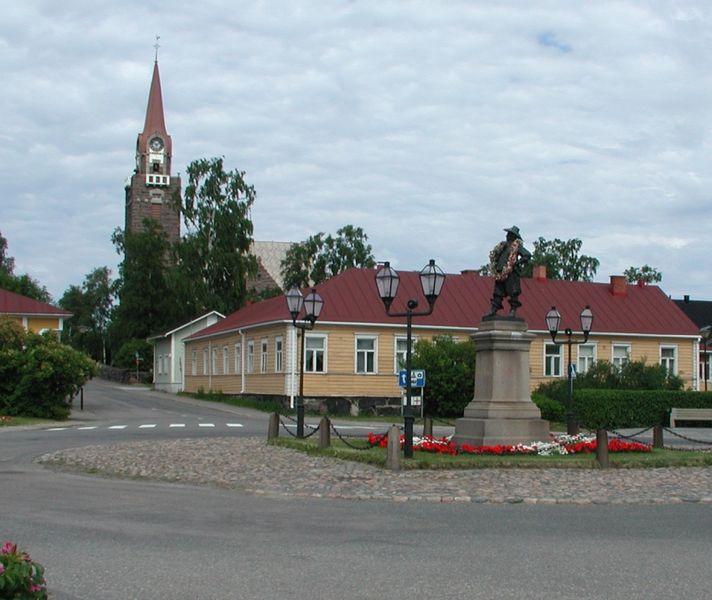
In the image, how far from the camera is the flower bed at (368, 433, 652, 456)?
61.9 feet

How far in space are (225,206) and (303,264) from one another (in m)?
10.1

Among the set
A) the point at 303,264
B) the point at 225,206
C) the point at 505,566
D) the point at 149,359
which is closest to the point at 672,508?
the point at 505,566

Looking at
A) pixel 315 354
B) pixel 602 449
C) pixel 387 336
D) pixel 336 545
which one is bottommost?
pixel 336 545

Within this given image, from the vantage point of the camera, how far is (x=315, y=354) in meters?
43.6

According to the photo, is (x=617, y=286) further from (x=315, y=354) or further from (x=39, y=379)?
(x=39, y=379)

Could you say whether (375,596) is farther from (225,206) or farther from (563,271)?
(563,271)

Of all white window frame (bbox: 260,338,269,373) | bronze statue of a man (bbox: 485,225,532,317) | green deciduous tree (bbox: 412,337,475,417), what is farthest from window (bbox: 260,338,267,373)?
bronze statue of a man (bbox: 485,225,532,317)

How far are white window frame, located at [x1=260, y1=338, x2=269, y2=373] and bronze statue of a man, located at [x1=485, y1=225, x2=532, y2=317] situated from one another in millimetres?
26298

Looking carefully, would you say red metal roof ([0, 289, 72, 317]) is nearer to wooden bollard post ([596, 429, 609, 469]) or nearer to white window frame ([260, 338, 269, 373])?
white window frame ([260, 338, 269, 373])

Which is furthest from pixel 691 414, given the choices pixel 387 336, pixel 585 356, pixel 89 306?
pixel 89 306

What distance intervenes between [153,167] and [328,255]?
1358 inches

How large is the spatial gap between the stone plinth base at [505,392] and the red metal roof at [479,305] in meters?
23.5

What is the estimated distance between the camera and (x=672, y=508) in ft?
44.3

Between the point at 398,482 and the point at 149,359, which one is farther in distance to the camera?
the point at 149,359
